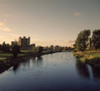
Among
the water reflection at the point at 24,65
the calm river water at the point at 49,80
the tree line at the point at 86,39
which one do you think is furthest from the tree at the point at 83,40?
the calm river water at the point at 49,80

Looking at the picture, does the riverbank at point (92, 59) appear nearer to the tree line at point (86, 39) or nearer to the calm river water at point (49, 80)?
the calm river water at point (49, 80)

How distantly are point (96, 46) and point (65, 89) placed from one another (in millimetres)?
57696

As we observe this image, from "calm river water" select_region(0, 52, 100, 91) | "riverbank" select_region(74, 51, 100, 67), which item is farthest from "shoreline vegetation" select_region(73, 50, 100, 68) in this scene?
"calm river water" select_region(0, 52, 100, 91)

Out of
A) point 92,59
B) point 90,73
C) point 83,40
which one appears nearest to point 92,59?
point 92,59

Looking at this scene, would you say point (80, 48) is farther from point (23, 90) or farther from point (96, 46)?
point (23, 90)

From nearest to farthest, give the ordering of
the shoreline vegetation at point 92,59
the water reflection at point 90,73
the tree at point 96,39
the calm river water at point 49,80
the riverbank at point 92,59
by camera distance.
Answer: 1. the calm river water at point 49,80
2. the water reflection at point 90,73
3. the shoreline vegetation at point 92,59
4. the riverbank at point 92,59
5. the tree at point 96,39

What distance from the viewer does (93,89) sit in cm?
1958

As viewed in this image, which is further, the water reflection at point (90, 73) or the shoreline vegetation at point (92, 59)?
the shoreline vegetation at point (92, 59)

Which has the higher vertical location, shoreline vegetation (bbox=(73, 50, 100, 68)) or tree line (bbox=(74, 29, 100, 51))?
tree line (bbox=(74, 29, 100, 51))

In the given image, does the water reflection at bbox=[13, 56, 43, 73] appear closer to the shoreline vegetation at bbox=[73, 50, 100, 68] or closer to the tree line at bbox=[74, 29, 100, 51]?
the shoreline vegetation at bbox=[73, 50, 100, 68]

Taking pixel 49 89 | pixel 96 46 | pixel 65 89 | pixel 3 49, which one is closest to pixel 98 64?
pixel 65 89

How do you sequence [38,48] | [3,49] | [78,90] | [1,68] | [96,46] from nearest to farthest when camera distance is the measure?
1. [78,90]
2. [1,68]
3. [96,46]
4. [3,49]
5. [38,48]

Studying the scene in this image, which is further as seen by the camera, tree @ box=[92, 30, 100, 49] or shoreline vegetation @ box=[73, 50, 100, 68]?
tree @ box=[92, 30, 100, 49]

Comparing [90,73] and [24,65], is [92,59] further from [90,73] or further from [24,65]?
[24,65]
